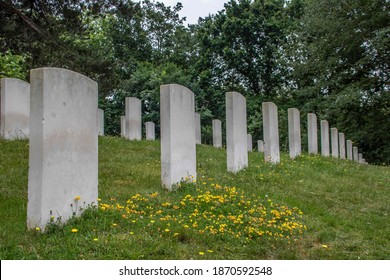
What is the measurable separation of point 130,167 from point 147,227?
3868mm

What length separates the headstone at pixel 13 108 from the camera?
11.8 meters

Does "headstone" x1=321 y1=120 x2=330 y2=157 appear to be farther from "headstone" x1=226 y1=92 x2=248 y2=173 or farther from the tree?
"headstone" x1=226 y1=92 x2=248 y2=173

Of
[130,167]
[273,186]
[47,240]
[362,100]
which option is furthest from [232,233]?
[362,100]

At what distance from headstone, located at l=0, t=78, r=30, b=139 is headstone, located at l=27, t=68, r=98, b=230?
660 centimetres

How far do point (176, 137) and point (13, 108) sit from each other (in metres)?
6.10

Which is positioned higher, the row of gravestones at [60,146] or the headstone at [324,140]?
the headstone at [324,140]

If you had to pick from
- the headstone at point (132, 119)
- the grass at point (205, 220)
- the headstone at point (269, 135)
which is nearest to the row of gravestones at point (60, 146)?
the grass at point (205, 220)

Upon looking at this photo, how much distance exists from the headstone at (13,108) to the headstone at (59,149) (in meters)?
6.60

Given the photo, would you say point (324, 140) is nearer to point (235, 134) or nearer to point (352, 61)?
point (352, 61)

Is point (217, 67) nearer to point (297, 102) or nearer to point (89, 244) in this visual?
point (297, 102)

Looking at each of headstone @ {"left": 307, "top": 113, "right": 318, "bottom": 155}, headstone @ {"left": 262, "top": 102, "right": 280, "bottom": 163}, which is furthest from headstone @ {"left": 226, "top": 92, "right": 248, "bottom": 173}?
headstone @ {"left": 307, "top": 113, "right": 318, "bottom": 155}

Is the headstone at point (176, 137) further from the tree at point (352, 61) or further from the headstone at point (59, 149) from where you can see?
the tree at point (352, 61)

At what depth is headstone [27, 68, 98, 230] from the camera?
5.34 metres

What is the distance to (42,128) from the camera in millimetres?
5371
